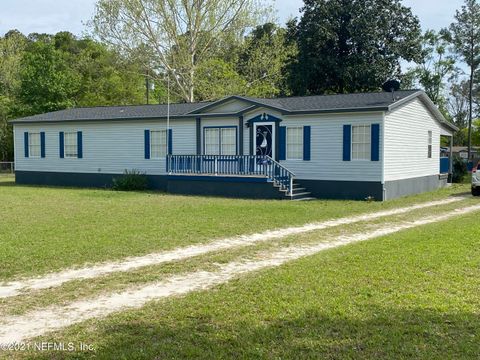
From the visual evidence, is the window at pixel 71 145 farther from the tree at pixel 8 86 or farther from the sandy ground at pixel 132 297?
the sandy ground at pixel 132 297

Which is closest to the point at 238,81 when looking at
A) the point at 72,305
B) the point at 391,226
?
the point at 391,226

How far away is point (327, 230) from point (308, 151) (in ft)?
28.0

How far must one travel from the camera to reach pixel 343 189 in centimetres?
1914

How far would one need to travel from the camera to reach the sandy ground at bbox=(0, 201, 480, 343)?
5.26 m

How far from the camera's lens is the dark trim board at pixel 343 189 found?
18547 mm

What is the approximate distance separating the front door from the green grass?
3474 millimetres

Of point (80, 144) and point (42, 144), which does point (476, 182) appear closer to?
point (80, 144)

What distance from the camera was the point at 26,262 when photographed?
8.03 metres

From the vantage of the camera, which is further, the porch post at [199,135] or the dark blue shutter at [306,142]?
the porch post at [199,135]

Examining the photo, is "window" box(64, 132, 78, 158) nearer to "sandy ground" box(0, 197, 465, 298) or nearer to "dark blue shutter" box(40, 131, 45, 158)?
"dark blue shutter" box(40, 131, 45, 158)

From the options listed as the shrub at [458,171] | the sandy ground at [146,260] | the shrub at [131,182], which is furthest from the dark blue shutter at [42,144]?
the shrub at [458,171]

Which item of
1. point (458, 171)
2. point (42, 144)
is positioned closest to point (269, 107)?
point (42, 144)

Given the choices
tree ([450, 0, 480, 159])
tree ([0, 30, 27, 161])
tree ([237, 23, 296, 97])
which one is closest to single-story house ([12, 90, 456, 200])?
tree ([237, 23, 296, 97])

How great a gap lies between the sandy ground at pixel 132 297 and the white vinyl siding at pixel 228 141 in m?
12.3
